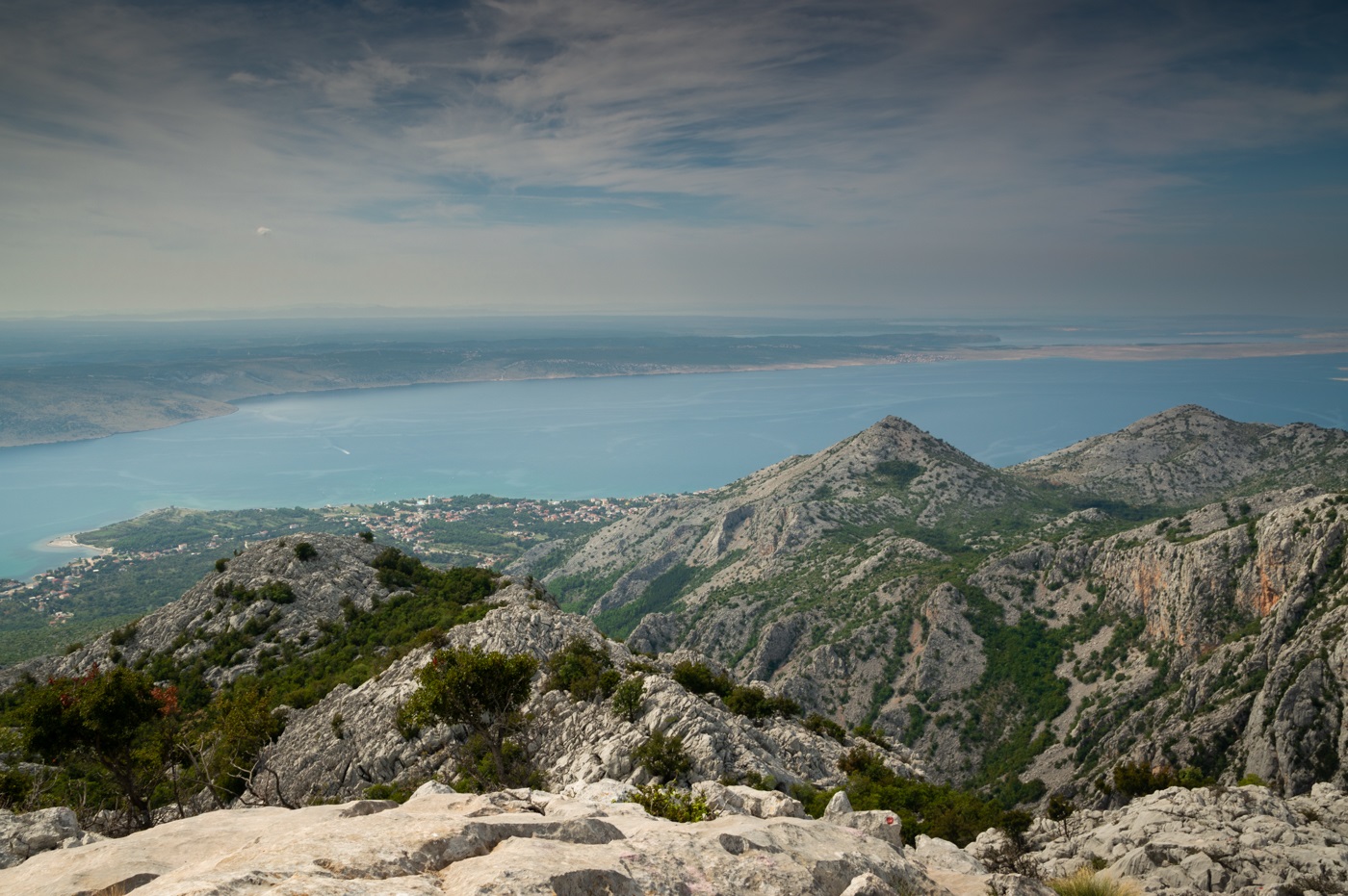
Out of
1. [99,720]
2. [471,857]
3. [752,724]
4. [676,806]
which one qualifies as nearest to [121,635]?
[99,720]

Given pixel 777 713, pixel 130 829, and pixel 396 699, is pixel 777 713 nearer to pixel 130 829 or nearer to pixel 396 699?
pixel 396 699

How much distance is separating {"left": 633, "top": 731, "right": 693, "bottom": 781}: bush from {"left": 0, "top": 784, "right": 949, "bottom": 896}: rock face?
10.2 metres

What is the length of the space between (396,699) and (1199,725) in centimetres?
5639

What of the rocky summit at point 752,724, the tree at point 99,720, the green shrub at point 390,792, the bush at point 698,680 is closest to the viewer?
the rocky summit at point 752,724

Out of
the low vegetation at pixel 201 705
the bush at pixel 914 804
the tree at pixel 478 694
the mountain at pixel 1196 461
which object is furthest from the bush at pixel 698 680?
the mountain at pixel 1196 461

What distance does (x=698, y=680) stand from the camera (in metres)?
41.1

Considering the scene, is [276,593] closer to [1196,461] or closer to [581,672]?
[581,672]

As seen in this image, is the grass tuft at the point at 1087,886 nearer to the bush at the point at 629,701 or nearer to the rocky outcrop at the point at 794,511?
the bush at the point at 629,701

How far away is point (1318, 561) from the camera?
5569 cm

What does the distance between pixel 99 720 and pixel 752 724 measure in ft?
92.4

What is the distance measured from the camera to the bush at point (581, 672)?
34125mm

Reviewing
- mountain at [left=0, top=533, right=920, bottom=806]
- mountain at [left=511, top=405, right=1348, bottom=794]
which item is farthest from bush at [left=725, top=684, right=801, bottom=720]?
mountain at [left=511, top=405, right=1348, bottom=794]

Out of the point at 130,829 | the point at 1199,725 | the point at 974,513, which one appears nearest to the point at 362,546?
the point at 130,829

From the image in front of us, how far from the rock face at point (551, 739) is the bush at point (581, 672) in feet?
1.74
